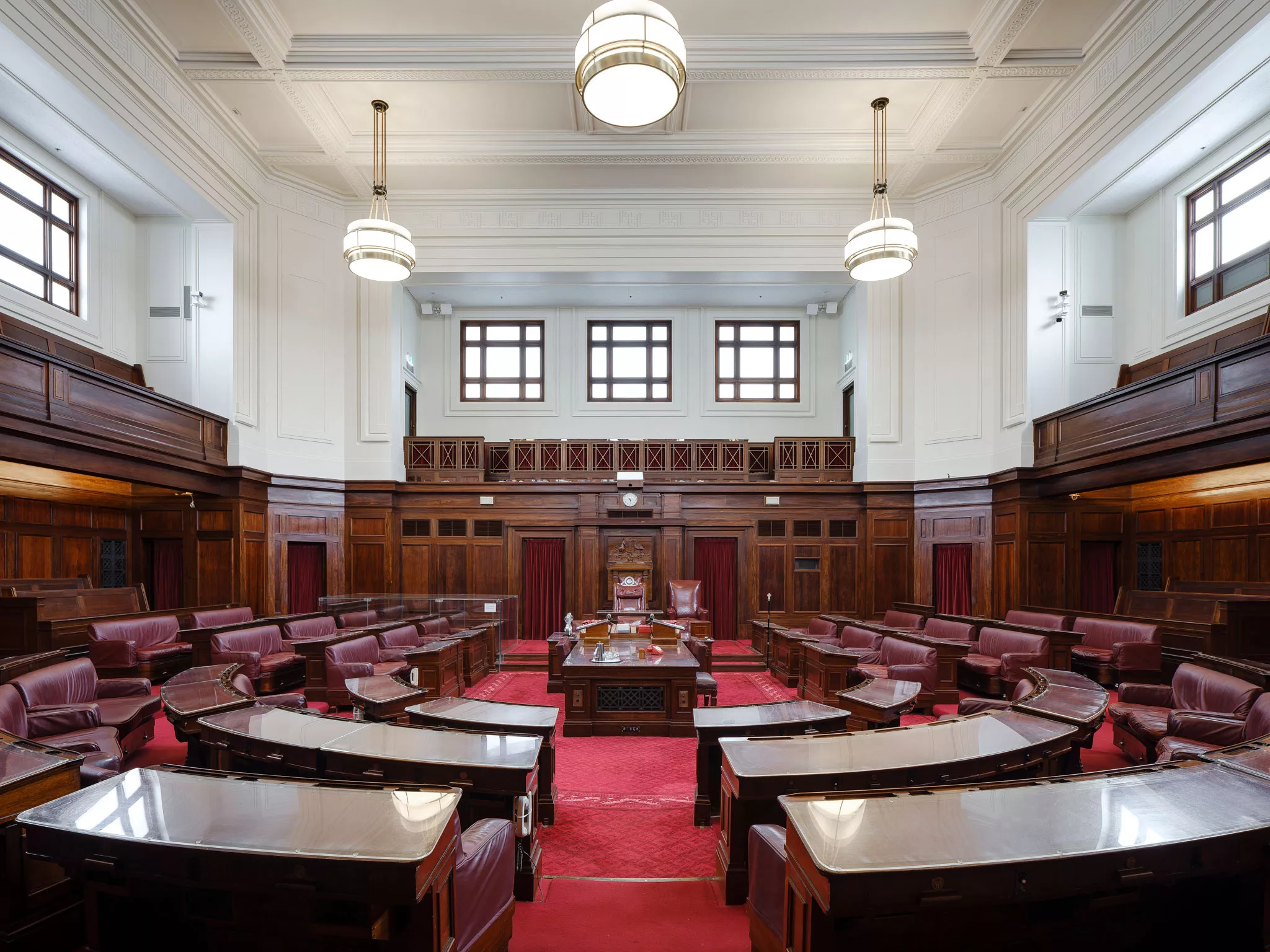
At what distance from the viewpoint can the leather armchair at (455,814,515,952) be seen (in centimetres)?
227

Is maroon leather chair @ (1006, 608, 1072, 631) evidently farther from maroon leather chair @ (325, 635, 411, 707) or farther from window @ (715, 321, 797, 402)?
maroon leather chair @ (325, 635, 411, 707)

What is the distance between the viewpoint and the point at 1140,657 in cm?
738

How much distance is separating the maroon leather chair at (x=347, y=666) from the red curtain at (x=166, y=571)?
547cm

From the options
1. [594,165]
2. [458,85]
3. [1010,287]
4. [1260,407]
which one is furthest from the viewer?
[594,165]

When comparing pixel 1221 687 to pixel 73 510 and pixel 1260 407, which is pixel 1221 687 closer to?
pixel 1260 407

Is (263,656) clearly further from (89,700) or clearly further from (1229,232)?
(1229,232)

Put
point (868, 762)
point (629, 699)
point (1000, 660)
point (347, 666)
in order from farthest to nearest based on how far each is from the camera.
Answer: point (1000, 660) → point (347, 666) → point (629, 699) → point (868, 762)

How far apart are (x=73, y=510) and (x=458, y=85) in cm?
858

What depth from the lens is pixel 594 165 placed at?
1138cm

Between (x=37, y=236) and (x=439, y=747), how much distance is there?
408 inches

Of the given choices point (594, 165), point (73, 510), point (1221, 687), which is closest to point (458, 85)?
point (594, 165)

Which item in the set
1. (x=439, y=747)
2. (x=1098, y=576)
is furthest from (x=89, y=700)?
(x=1098, y=576)

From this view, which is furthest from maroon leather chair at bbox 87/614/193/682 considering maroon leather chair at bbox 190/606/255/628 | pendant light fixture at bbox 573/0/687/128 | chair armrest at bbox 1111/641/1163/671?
chair armrest at bbox 1111/641/1163/671

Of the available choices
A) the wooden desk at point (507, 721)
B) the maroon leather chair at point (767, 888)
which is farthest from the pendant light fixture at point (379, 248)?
the maroon leather chair at point (767, 888)
